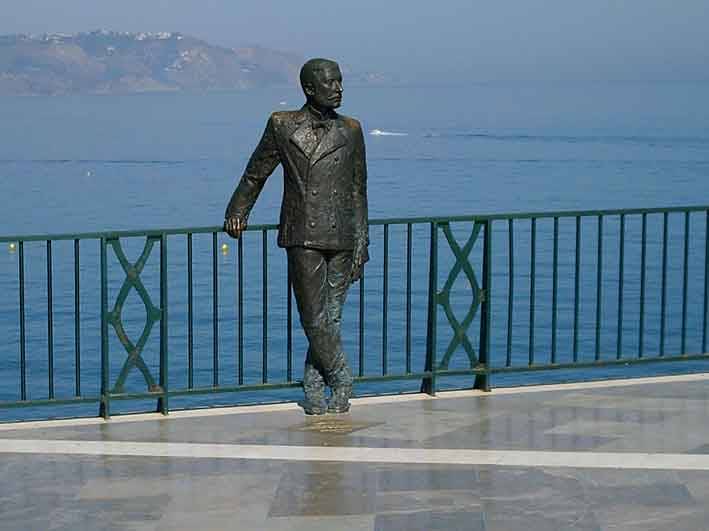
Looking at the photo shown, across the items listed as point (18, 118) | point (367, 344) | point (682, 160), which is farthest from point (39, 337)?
point (18, 118)

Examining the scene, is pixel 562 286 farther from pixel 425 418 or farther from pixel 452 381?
pixel 425 418

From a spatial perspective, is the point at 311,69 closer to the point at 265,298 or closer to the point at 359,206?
the point at 359,206

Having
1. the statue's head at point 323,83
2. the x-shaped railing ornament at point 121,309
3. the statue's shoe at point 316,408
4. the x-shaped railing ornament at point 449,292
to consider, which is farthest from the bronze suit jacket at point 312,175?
the x-shaped railing ornament at point 449,292

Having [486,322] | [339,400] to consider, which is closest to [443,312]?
[486,322]

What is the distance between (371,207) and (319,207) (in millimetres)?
43177

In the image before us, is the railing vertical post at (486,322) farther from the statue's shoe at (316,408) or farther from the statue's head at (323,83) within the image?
the statue's head at (323,83)

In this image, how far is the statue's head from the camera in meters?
8.79

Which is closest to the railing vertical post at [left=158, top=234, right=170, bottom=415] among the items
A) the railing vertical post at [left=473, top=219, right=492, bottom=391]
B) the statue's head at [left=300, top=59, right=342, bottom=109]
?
the statue's head at [left=300, top=59, right=342, bottom=109]

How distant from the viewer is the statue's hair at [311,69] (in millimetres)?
8797

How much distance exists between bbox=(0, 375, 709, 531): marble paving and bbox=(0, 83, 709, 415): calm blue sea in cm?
1273

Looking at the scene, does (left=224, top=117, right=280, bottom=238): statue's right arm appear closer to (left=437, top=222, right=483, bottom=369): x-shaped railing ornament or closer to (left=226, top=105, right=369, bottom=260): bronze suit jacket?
(left=226, top=105, right=369, bottom=260): bronze suit jacket

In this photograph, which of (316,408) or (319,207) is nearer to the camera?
(319,207)

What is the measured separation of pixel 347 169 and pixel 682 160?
70748 mm

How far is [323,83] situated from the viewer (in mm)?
8797
